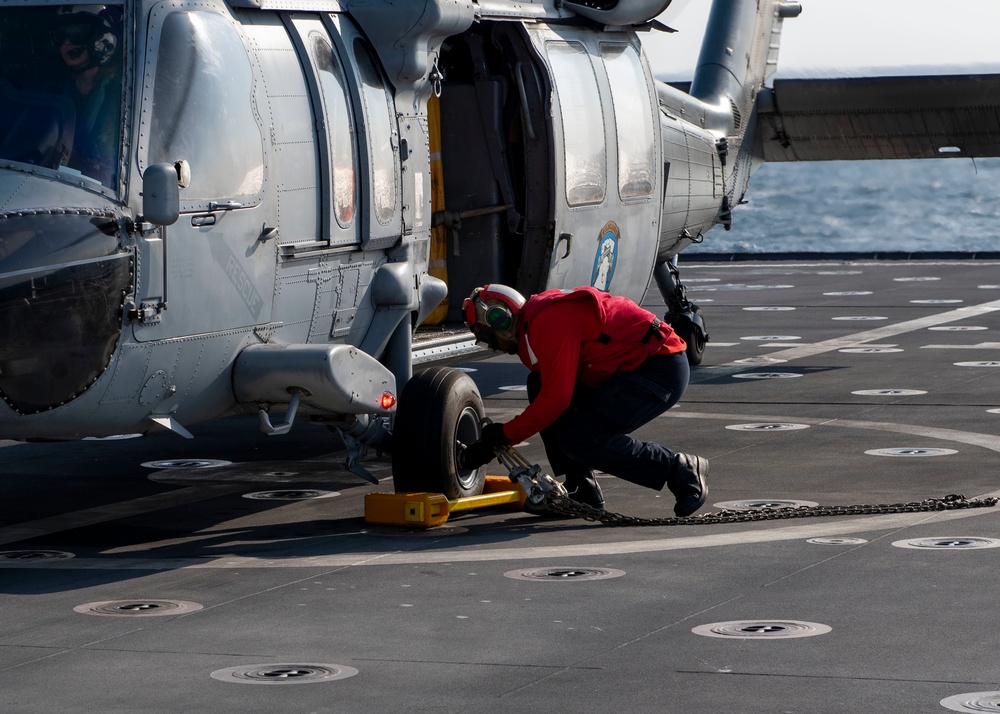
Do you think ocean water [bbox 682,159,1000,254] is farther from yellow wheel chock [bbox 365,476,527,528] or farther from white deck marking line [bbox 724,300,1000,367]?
yellow wheel chock [bbox 365,476,527,528]


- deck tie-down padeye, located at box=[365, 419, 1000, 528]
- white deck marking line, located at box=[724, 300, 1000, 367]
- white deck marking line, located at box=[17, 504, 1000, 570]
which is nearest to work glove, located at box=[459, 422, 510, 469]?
deck tie-down padeye, located at box=[365, 419, 1000, 528]

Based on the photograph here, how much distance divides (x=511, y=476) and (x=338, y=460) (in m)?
2.74

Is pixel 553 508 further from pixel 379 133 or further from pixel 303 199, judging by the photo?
pixel 379 133

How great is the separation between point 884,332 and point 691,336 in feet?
12.8

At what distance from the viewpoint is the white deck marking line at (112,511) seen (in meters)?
8.64

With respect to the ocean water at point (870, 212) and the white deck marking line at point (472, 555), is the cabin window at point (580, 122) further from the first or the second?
the ocean water at point (870, 212)

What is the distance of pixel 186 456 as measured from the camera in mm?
11359

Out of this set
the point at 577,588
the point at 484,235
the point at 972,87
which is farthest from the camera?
the point at 972,87

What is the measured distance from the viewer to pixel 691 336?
15984 mm

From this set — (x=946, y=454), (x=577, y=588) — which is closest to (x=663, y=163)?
(x=946, y=454)

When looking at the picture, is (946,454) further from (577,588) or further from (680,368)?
(577,588)

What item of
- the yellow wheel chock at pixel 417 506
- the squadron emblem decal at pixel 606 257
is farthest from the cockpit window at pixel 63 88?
the squadron emblem decal at pixel 606 257

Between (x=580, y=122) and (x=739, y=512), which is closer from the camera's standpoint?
(x=739, y=512)

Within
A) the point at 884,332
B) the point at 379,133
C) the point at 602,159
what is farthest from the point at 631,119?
the point at 884,332
